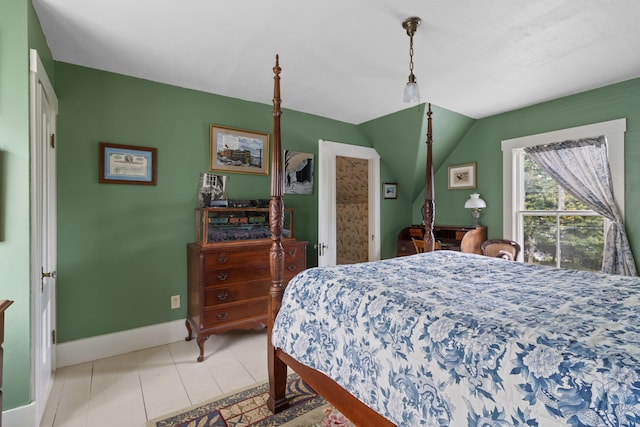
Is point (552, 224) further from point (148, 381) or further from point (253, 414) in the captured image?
point (148, 381)

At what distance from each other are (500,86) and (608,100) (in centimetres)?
100

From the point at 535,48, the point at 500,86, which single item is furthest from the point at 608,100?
the point at 535,48

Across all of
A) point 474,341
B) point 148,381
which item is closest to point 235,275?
point 148,381

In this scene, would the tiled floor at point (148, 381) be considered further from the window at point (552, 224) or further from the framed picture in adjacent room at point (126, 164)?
the window at point (552, 224)

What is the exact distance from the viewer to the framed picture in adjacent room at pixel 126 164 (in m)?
2.51

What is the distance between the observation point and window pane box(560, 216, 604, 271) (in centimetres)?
300

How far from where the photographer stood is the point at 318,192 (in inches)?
140

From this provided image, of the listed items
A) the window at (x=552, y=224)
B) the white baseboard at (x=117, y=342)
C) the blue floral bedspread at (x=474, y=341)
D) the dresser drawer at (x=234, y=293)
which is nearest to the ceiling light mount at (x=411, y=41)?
the blue floral bedspread at (x=474, y=341)

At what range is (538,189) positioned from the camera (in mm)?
3395

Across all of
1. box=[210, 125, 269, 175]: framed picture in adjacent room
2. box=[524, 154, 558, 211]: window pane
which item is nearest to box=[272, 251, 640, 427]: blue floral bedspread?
box=[210, 125, 269, 175]: framed picture in adjacent room

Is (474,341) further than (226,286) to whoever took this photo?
No

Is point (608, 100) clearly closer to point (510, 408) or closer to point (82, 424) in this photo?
A: point (510, 408)

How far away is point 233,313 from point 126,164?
1564 millimetres

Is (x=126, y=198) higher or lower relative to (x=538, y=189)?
lower
